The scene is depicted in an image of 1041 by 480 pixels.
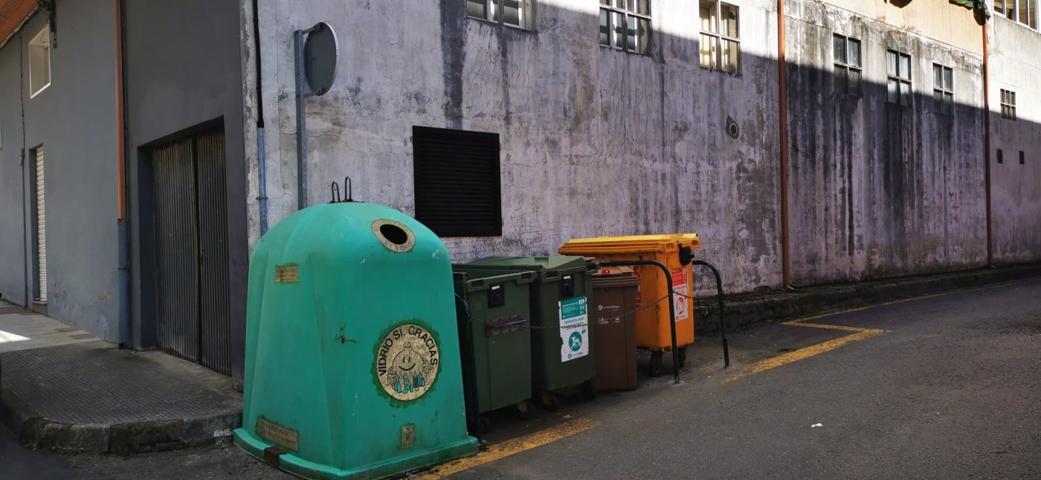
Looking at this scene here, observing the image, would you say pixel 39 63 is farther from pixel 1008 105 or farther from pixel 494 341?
pixel 1008 105

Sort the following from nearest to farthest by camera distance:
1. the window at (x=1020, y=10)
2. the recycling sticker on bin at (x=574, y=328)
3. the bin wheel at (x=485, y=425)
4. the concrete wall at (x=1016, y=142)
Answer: the bin wheel at (x=485, y=425), the recycling sticker on bin at (x=574, y=328), the concrete wall at (x=1016, y=142), the window at (x=1020, y=10)

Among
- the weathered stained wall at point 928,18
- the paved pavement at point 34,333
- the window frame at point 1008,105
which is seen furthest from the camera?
the window frame at point 1008,105

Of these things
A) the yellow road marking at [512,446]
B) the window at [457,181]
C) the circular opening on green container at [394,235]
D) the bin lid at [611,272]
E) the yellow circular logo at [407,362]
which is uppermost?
the window at [457,181]

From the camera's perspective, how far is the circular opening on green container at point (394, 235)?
184 inches

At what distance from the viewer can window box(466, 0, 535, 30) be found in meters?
8.09

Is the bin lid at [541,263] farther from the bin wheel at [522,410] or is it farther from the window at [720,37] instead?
the window at [720,37]

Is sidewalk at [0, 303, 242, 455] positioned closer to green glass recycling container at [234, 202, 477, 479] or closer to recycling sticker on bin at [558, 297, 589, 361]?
green glass recycling container at [234, 202, 477, 479]

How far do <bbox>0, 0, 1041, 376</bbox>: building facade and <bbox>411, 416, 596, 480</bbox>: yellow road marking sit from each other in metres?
2.48

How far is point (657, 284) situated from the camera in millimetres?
7086

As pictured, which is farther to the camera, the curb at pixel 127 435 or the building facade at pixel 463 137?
the building facade at pixel 463 137

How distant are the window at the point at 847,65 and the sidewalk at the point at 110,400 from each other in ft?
36.8

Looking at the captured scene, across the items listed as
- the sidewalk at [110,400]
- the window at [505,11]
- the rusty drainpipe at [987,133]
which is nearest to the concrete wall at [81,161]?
the sidewalk at [110,400]

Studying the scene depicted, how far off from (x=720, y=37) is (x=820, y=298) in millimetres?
4170

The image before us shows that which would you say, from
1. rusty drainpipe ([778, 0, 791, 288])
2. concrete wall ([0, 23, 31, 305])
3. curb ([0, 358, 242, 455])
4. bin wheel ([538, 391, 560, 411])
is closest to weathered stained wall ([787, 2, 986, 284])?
rusty drainpipe ([778, 0, 791, 288])
